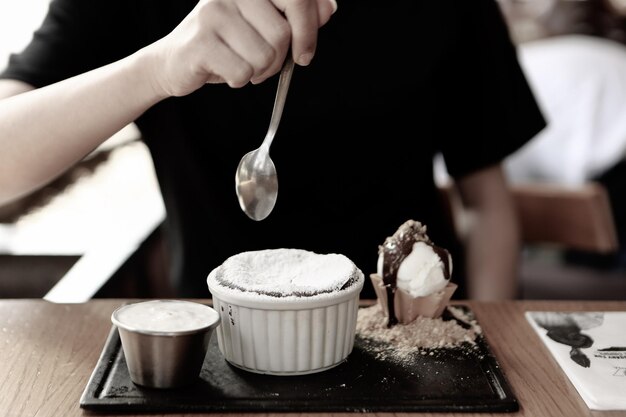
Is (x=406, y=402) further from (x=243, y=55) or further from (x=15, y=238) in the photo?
(x=15, y=238)

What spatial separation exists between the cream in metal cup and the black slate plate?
0.05 feet

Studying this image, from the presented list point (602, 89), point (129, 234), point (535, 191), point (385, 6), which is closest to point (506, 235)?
point (535, 191)

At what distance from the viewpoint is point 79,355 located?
1.00m

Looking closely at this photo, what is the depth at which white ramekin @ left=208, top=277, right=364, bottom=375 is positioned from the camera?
92cm

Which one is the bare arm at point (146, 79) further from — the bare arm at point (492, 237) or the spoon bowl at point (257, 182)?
the bare arm at point (492, 237)

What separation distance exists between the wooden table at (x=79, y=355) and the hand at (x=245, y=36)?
0.42 m

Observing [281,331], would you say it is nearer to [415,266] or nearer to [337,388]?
[337,388]

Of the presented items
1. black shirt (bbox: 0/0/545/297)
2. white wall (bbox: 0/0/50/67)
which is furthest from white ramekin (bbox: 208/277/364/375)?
white wall (bbox: 0/0/50/67)

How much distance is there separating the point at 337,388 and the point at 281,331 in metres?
0.10

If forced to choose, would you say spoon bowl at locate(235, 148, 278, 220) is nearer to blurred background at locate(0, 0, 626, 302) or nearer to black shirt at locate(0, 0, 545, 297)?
black shirt at locate(0, 0, 545, 297)

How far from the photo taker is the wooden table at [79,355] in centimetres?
86

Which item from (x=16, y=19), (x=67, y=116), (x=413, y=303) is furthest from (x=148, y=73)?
(x=16, y=19)

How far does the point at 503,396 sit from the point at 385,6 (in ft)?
3.18

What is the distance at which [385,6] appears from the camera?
5.19 feet
